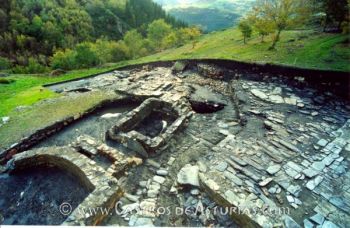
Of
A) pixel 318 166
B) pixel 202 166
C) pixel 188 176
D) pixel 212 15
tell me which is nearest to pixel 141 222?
pixel 188 176

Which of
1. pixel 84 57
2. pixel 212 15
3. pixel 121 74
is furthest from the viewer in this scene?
pixel 212 15

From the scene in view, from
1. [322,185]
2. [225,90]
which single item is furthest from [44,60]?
[322,185]

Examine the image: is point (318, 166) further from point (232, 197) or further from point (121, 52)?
point (121, 52)

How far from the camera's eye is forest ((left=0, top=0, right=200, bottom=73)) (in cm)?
2703

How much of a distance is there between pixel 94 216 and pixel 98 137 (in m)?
4.22

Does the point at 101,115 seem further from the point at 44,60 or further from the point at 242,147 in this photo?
the point at 44,60

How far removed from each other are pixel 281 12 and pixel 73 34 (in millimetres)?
52980

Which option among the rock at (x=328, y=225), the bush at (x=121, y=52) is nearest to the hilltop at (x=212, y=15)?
the bush at (x=121, y=52)

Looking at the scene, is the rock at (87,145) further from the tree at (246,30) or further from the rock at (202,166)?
the tree at (246,30)

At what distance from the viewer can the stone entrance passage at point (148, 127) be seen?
6.70 metres

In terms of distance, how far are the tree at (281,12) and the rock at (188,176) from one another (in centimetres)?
1114

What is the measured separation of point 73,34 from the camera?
53188mm

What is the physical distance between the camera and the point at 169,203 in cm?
496

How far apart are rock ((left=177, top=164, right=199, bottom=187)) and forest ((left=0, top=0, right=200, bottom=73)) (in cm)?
1964
